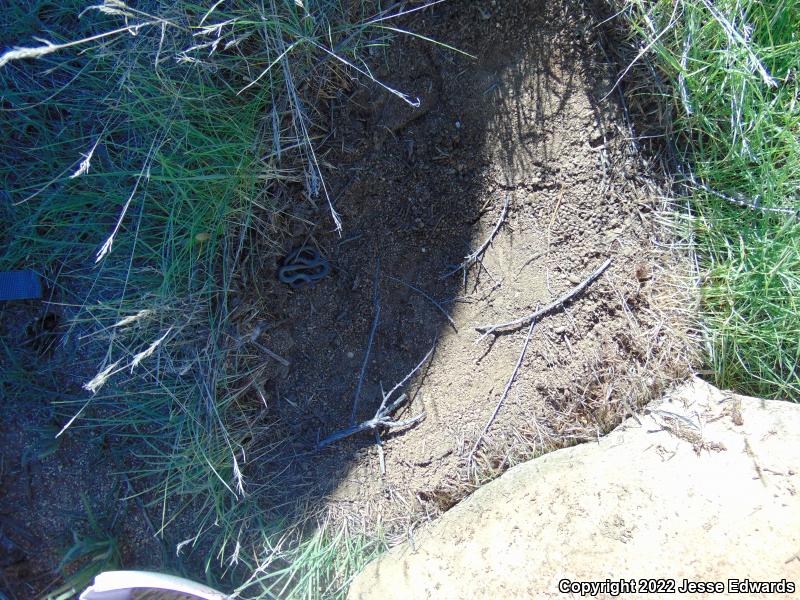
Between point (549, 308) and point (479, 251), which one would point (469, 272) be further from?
point (549, 308)

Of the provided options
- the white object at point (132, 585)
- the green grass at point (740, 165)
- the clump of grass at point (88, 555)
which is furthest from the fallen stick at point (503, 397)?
the clump of grass at point (88, 555)

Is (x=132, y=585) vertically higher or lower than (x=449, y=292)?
lower

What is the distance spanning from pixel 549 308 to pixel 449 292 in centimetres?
36

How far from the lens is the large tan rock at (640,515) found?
1.37 meters

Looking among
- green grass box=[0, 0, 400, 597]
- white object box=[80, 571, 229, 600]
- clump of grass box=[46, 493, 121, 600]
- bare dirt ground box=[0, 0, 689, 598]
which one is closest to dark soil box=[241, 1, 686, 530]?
bare dirt ground box=[0, 0, 689, 598]

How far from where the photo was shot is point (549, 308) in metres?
1.88

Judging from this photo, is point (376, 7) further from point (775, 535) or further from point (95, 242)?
point (775, 535)

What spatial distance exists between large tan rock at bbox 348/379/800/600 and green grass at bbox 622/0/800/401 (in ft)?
0.83

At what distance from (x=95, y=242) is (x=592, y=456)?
184cm

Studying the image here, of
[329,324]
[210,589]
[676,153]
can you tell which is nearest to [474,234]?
[329,324]

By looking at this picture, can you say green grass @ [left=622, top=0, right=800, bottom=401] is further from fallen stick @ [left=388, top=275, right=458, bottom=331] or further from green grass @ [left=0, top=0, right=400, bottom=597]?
green grass @ [left=0, top=0, right=400, bottom=597]

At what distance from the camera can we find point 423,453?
196 centimetres

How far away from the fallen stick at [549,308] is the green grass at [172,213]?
0.79 m

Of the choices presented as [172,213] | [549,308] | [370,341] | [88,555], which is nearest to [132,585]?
[88,555]
